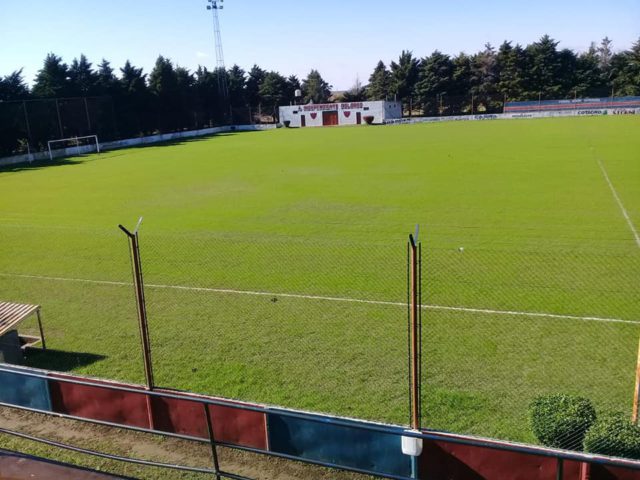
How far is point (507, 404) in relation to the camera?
299 inches

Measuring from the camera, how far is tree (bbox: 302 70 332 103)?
363 feet

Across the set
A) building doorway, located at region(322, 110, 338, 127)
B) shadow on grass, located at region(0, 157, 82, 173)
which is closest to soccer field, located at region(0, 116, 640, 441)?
shadow on grass, located at region(0, 157, 82, 173)

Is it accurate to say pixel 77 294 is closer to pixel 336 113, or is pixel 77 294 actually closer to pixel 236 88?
pixel 336 113

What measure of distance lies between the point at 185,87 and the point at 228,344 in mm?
69886

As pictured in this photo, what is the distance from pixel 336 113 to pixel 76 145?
35794 mm

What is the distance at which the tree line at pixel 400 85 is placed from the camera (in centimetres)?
6550

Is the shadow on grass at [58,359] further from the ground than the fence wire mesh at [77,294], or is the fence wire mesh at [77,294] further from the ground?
the fence wire mesh at [77,294]

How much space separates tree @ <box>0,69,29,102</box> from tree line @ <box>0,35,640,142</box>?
7.60 meters

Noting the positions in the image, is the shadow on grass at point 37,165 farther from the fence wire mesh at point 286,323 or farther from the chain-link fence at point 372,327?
the fence wire mesh at point 286,323

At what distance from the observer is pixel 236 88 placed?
283 ft

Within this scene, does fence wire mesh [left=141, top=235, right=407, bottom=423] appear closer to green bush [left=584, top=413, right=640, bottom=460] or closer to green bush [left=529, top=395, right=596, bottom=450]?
green bush [left=529, top=395, right=596, bottom=450]

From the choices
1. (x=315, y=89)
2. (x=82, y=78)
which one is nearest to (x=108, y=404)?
(x=82, y=78)

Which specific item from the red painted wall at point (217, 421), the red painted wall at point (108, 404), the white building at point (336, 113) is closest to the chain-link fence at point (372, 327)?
the red painted wall at point (217, 421)

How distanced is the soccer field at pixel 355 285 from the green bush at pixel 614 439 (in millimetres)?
1037
